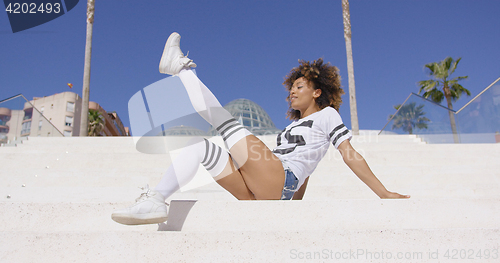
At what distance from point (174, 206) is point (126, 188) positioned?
259 centimetres

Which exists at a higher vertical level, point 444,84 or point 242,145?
point 444,84

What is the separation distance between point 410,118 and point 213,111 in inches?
311

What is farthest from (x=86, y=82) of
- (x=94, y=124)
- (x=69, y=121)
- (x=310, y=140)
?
(x=94, y=124)

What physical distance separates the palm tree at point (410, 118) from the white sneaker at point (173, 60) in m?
7.57

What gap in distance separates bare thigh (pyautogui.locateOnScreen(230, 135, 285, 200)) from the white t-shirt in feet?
0.55

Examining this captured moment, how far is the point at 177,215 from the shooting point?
1.62 meters

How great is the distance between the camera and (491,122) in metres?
7.20

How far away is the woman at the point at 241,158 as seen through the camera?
5.50 ft

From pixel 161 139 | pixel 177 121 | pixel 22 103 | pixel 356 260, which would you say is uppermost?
pixel 22 103

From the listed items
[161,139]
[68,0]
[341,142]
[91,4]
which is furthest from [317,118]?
[91,4]

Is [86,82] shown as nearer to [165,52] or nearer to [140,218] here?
[165,52]

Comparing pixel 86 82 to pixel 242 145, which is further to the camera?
pixel 86 82

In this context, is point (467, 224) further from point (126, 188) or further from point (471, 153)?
point (471, 153)

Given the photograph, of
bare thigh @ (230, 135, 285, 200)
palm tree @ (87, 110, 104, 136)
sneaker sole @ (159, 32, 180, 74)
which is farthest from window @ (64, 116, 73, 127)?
palm tree @ (87, 110, 104, 136)
